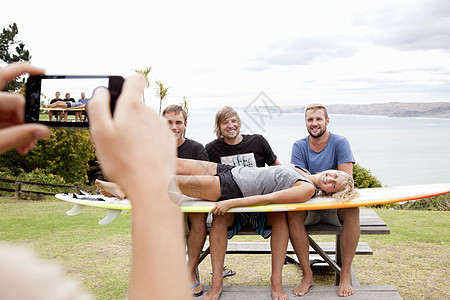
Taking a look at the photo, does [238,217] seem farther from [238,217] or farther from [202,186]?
[202,186]

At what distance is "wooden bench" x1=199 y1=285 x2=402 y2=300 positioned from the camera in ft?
11.2

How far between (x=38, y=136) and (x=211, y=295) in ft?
10.6

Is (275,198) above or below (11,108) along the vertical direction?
below

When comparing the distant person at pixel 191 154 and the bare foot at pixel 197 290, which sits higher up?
the distant person at pixel 191 154

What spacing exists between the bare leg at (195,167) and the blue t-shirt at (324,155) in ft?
3.21

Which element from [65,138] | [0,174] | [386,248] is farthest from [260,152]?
[0,174]

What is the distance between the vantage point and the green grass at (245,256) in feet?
15.0

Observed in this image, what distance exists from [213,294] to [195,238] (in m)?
0.55

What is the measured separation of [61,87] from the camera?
1268 mm

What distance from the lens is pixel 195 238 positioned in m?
3.86

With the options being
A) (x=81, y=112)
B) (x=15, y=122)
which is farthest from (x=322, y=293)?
(x=15, y=122)

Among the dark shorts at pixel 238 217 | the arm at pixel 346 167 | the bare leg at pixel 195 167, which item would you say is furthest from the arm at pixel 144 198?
the arm at pixel 346 167

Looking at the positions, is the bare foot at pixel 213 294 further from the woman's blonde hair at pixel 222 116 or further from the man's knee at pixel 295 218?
the woman's blonde hair at pixel 222 116

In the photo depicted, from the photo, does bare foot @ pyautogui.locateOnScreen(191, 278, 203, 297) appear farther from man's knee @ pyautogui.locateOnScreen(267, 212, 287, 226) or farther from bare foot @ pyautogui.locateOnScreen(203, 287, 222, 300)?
man's knee @ pyautogui.locateOnScreen(267, 212, 287, 226)
